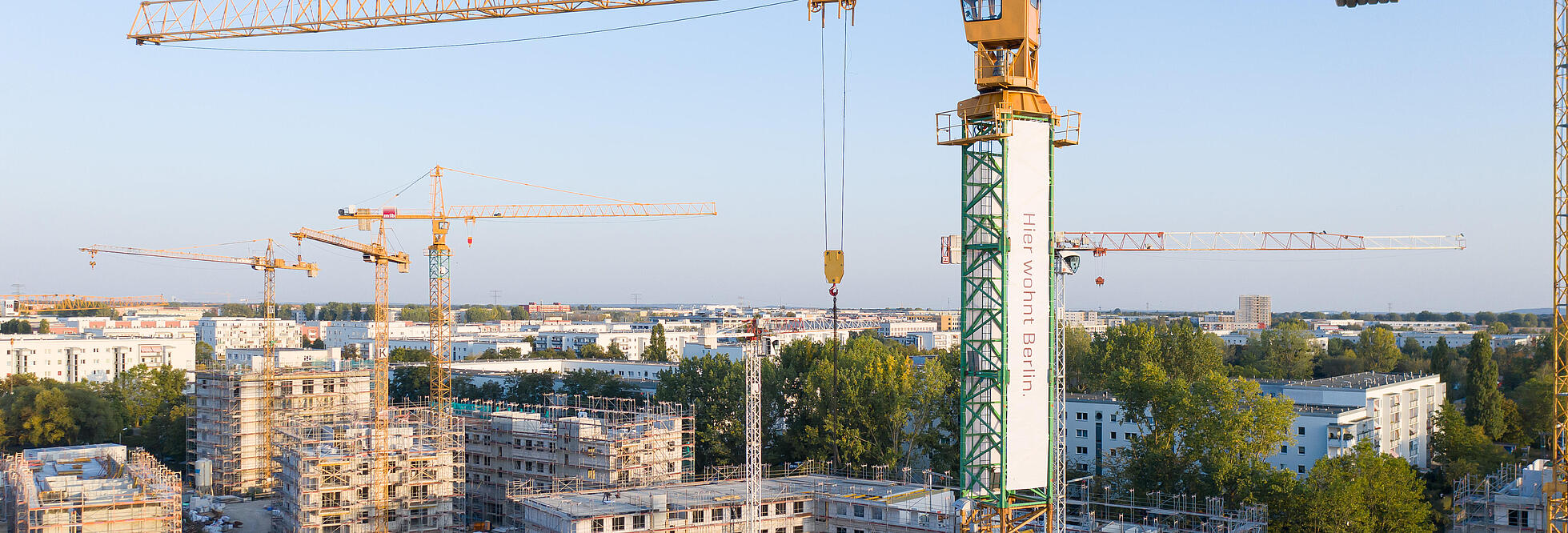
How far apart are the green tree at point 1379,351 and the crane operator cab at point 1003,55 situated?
72489 millimetres

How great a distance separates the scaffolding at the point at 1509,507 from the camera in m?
30.7

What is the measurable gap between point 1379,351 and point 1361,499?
5621 cm

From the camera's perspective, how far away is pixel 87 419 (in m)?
57.2

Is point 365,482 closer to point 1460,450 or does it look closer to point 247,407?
point 247,407

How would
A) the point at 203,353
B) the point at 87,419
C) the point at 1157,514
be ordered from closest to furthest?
the point at 1157,514, the point at 87,419, the point at 203,353

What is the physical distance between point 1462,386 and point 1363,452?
4322 centimetres

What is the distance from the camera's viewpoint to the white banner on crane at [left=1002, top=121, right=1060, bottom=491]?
18.3m

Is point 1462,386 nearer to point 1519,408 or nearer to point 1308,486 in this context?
point 1519,408

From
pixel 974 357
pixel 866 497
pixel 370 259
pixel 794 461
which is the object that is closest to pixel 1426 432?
pixel 794 461

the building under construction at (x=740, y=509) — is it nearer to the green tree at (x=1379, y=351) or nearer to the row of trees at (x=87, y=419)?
the row of trees at (x=87, y=419)

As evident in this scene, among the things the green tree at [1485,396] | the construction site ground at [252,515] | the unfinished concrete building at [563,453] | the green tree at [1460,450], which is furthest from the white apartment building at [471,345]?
the green tree at [1460,450]

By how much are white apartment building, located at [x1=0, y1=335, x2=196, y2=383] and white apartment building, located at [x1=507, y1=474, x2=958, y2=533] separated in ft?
219

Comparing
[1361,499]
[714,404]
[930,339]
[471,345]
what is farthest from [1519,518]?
[930,339]

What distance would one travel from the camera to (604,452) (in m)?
38.7
